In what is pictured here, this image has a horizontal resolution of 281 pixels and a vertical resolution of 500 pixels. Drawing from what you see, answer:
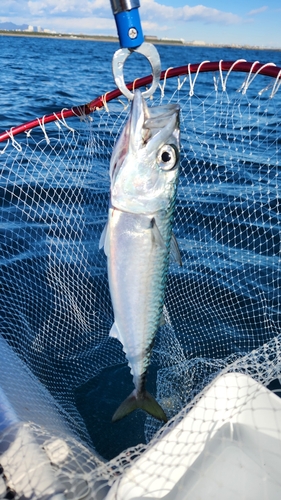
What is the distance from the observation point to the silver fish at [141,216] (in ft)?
6.90

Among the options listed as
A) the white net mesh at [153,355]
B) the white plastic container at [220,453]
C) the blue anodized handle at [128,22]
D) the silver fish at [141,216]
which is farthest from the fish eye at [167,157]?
the white plastic container at [220,453]

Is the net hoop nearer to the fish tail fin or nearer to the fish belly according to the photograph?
the fish belly

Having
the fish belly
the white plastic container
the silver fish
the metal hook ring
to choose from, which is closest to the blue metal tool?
the metal hook ring

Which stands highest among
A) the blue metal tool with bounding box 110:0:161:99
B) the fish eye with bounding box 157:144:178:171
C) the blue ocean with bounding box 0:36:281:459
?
the blue metal tool with bounding box 110:0:161:99

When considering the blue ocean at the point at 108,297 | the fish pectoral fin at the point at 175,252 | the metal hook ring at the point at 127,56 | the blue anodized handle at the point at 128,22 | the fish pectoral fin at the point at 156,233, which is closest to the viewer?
the blue anodized handle at the point at 128,22

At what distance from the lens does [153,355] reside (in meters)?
4.73

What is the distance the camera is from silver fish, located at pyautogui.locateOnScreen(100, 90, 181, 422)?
2104 mm

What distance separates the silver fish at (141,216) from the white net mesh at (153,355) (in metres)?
0.70

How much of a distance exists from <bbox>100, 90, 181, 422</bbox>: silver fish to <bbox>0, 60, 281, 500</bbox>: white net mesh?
27.5 inches

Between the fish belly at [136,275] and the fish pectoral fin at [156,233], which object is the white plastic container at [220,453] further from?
the fish pectoral fin at [156,233]

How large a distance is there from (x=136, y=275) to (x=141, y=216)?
36 cm

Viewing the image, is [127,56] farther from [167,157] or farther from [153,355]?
[153,355]

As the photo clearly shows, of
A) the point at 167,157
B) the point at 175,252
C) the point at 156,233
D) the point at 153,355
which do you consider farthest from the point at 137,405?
the point at 153,355

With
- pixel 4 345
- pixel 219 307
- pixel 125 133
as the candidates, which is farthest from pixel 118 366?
pixel 125 133
